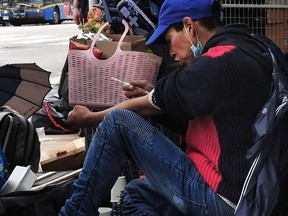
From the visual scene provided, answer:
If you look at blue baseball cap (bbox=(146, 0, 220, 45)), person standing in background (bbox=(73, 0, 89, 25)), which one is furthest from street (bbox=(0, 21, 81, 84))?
blue baseball cap (bbox=(146, 0, 220, 45))

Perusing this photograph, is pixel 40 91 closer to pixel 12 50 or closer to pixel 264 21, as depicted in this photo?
pixel 264 21

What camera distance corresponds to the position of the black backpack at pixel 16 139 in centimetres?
354

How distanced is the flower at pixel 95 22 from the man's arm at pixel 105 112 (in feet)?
3.85

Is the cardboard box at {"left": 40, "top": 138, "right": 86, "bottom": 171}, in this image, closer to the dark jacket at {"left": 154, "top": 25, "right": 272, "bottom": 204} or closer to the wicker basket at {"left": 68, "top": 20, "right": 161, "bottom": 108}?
the wicker basket at {"left": 68, "top": 20, "right": 161, "bottom": 108}

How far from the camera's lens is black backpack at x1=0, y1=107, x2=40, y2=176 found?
3.54 meters

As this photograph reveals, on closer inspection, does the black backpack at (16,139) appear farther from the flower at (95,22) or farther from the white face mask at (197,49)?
the white face mask at (197,49)

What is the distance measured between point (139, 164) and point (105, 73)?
93 cm

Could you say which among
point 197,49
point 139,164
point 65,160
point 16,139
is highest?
point 197,49

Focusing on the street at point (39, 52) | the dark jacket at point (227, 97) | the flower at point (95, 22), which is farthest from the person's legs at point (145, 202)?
the street at point (39, 52)

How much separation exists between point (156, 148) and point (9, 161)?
1.24m

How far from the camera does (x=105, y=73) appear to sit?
11.6 feet

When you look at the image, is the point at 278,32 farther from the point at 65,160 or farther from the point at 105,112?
the point at 105,112

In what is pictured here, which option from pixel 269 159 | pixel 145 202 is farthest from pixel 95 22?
pixel 269 159

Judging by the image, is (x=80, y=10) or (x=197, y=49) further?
(x=80, y=10)
